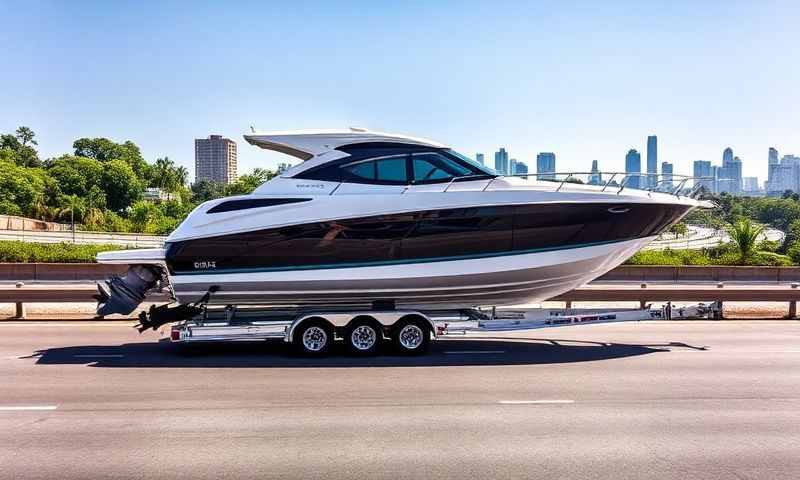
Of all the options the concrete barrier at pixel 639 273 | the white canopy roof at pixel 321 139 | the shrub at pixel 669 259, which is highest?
the white canopy roof at pixel 321 139

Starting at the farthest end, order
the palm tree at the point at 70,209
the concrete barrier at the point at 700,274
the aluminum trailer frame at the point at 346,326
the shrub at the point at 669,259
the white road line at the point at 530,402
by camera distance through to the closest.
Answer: the palm tree at the point at 70,209
the shrub at the point at 669,259
the concrete barrier at the point at 700,274
the aluminum trailer frame at the point at 346,326
the white road line at the point at 530,402

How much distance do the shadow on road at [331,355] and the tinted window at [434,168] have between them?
3133 millimetres

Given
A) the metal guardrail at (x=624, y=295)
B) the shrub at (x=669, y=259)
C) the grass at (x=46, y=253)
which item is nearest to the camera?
the metal guardrail at (x=624, y=295)

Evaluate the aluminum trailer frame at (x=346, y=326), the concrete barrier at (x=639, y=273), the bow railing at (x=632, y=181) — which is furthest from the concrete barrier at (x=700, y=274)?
the aluminum trailer frame at (x=346, y=326)

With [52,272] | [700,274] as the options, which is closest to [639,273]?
[700,274]

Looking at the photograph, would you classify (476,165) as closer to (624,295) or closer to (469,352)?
(469,352)

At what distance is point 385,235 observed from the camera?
37.3 ft

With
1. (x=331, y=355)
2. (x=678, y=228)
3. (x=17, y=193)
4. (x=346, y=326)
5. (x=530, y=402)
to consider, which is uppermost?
(x=17, y=193)

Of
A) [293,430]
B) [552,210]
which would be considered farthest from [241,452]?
[552,210]

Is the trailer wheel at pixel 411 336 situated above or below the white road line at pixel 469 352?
above

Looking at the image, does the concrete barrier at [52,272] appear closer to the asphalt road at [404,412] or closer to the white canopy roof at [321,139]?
the asphalt road at [404,412]

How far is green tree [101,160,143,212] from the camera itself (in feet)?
245

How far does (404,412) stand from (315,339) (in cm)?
365

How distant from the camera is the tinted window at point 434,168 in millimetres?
11703
